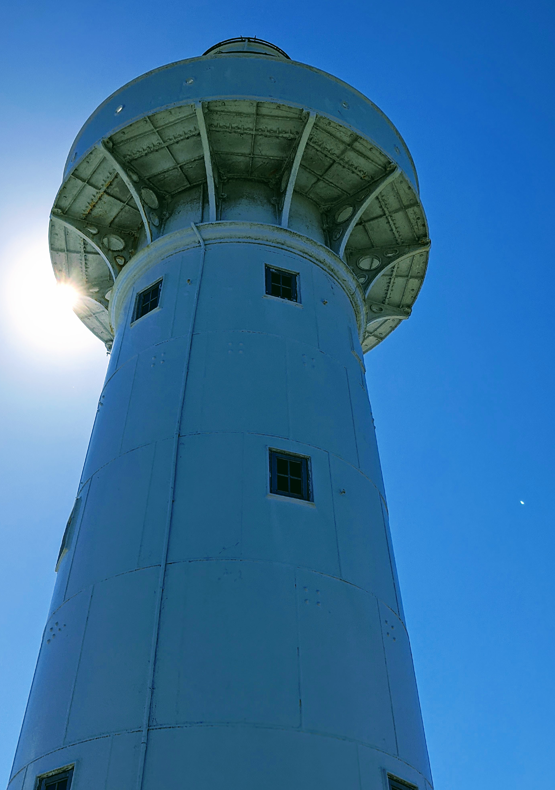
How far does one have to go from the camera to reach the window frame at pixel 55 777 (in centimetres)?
944

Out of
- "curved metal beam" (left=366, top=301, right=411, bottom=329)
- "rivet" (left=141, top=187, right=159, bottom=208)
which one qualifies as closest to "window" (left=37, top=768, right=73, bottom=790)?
"rivet" (left=141, top=187, right=159, bottom=208)

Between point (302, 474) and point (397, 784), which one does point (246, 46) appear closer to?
point (302, 474)

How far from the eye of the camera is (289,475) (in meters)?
12.3

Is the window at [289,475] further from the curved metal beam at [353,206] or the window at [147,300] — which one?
the curved metal beam at [353,206]

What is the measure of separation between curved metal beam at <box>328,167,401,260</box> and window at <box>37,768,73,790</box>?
12215 mm

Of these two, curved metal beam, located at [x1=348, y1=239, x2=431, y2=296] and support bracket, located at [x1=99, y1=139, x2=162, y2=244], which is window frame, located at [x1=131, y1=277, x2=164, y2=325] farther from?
curved metal beam, located at [x1=348, y1=239, x2=431, y2=296]

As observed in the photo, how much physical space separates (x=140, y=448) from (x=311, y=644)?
469 centimetres

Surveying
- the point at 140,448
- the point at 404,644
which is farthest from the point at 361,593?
the point at 140,448

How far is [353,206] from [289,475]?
8537mm

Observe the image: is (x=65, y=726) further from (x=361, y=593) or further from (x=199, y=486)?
(x=361, y=593)

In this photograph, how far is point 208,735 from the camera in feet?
29.8

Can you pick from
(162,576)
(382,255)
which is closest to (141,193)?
(382,255)

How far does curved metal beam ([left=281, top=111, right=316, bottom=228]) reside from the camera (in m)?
16.4

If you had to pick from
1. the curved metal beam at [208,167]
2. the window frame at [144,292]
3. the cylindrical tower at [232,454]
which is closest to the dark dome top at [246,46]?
the cylindrical tower at [232,454]
